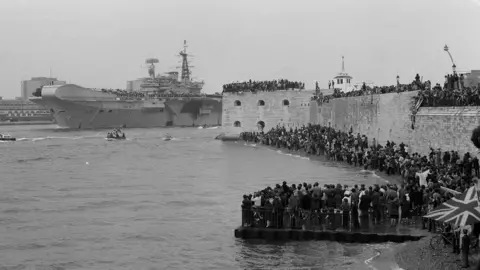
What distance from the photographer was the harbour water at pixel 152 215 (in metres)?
14.8

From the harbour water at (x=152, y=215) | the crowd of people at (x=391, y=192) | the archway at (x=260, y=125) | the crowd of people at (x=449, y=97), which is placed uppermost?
the crowd of people at (x=449, y=97)

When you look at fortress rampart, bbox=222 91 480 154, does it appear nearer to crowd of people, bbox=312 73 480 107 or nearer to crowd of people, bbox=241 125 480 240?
crowd of people, bbox=312 73 480 107

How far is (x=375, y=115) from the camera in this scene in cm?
3616

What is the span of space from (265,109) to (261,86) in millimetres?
2628

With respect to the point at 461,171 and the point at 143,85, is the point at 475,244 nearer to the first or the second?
the point at 461,171

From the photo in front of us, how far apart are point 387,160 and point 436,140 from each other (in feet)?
9.16

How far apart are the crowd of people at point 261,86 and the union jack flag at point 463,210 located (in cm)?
4884

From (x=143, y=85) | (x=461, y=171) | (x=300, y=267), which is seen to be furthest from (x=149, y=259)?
(x=143, y=85)

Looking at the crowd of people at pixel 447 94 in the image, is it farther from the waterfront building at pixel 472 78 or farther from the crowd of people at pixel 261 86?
the crowd of people at pixel 261 86

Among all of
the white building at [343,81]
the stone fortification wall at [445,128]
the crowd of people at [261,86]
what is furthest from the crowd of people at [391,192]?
the white building at [343,81]

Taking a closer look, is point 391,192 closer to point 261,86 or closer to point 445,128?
point 445,128

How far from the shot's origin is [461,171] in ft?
66.9

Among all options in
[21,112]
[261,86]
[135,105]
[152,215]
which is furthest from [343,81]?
[21,112]

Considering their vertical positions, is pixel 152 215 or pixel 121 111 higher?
pixel 121 111
